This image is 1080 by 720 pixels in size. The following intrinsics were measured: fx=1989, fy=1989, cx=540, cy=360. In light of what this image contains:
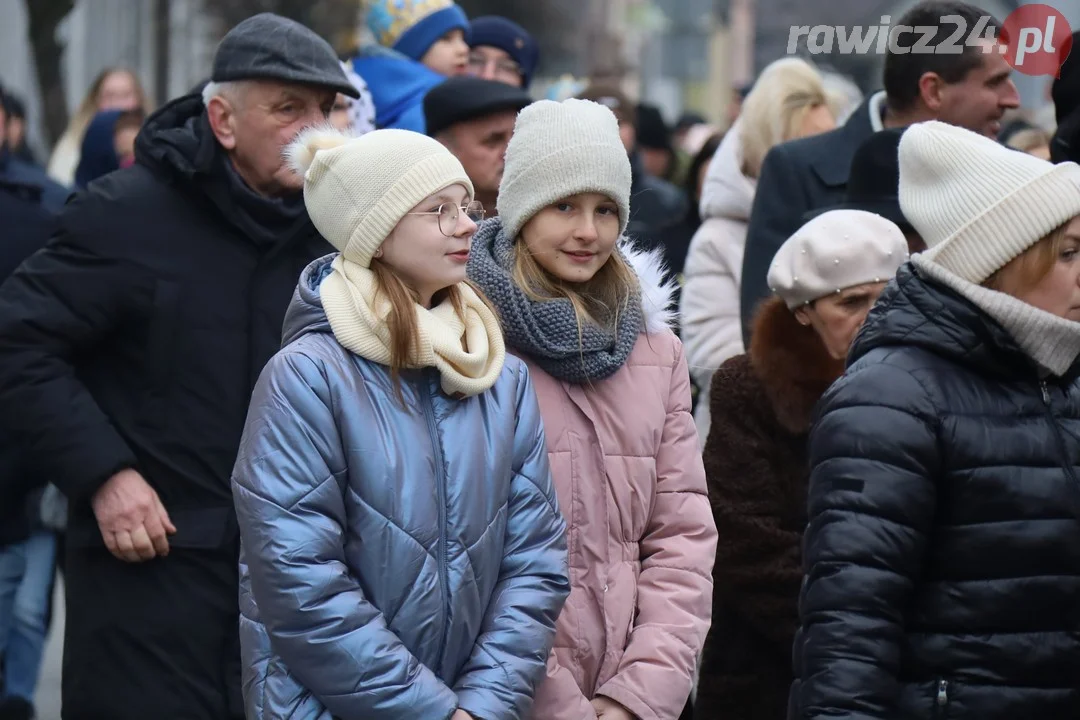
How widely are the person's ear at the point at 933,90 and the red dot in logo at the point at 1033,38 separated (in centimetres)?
42

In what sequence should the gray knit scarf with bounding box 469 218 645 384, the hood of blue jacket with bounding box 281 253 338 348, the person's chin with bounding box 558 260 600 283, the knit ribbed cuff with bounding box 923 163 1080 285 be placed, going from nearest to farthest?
1. the knit ribbed cuff with bounding box 923 163 1080 285
2. the hood of blue jacket with bounding box 281 253 338 348
3. the gray knit scarf with bounding box 469 218 645 384
4. the person's chin with bounding box 558 260 600 283

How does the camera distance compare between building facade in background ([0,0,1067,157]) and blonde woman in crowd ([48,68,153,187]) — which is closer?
blonde woman in crowd ([48,68,153,187])

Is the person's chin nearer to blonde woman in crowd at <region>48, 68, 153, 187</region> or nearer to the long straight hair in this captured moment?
the long straight hair

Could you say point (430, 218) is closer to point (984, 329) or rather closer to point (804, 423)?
point (984, 329)

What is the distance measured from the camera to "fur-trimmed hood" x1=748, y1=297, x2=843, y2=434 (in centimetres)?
507

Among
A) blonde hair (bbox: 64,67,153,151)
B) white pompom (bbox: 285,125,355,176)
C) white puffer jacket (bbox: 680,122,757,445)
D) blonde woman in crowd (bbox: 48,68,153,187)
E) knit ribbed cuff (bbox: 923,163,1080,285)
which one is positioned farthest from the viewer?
blonde hair (bbox: 64,67,153,151)

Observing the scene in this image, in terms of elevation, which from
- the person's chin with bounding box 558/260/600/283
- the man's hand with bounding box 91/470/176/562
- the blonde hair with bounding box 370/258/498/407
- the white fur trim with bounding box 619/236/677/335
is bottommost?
the man's hand with bounding box 91/470/176/562

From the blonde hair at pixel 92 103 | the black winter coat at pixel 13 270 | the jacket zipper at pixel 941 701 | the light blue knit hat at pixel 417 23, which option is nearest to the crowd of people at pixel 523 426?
the jacket zipper at pixel 941 701

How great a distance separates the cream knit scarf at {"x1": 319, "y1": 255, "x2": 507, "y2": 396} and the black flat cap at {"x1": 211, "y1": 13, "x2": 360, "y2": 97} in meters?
1.36

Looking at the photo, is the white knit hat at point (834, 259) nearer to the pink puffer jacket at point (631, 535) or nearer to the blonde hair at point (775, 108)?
the pink puffer jacket at point (631, 535)

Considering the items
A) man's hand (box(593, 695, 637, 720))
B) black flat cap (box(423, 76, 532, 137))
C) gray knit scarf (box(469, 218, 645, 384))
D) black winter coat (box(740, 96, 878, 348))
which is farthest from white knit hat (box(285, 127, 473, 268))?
black winter coat (box(740, 96, 878, 348))

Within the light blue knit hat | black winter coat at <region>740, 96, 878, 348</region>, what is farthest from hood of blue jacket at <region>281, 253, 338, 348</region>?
the light blue knit hat

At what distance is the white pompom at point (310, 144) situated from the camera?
15.4 ft

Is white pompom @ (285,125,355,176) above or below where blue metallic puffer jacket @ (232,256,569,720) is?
above
